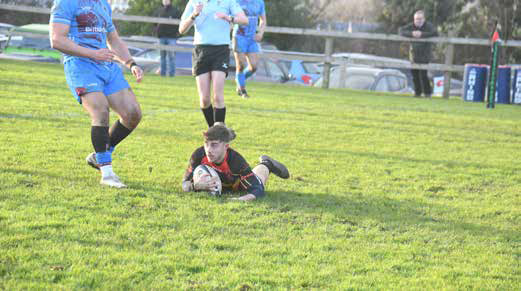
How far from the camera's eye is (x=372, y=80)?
23.7 meters

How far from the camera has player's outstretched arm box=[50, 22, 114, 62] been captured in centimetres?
543

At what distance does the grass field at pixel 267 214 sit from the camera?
374cm

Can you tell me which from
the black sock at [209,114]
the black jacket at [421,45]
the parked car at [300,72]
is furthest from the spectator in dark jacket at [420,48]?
the black sock at [209,114]

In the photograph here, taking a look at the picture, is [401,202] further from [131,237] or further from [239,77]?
[239,77]

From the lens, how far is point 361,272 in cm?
390

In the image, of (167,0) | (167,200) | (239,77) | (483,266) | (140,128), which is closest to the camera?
(483,266)

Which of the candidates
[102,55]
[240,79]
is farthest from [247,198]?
[240,79]

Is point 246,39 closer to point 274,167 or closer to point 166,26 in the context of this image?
point 166,26

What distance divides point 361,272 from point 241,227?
1.01 m

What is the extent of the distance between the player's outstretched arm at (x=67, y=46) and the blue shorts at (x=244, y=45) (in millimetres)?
8421

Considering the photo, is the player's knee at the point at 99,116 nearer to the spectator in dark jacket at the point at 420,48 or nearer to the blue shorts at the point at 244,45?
the blue shorts at the point at 244,45

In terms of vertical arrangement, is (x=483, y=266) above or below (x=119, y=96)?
below

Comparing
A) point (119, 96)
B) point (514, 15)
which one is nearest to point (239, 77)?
point (119, 96)

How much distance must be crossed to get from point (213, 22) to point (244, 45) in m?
5.61
